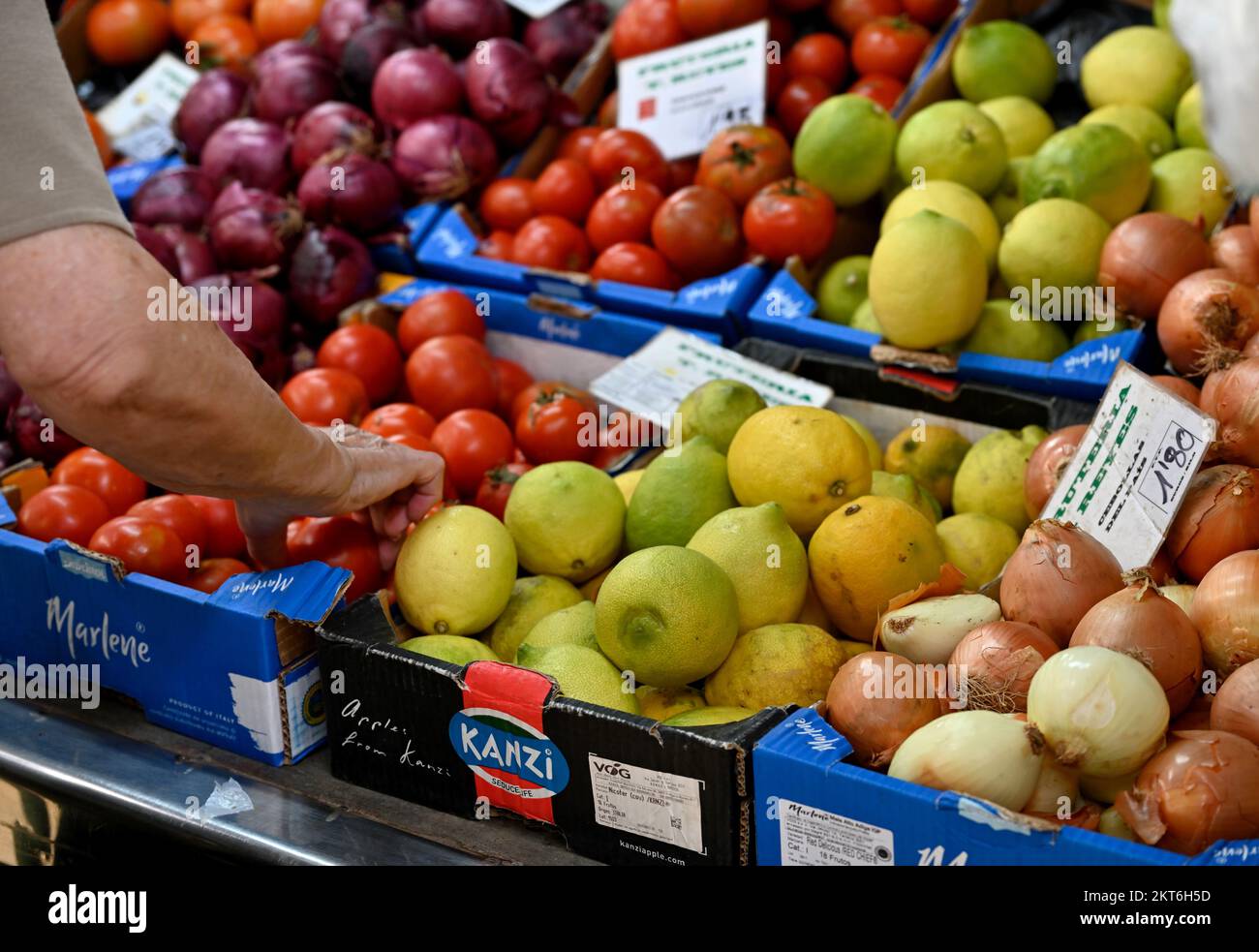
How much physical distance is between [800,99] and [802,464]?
1.85 meters

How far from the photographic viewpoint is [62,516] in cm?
239

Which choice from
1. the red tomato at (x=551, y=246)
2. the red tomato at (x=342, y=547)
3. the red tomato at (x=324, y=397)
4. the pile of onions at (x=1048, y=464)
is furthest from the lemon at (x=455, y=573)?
the red tomato at (x=551, y=246)

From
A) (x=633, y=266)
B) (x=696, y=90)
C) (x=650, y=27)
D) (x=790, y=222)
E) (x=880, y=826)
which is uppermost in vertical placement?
(x=650, y=27)

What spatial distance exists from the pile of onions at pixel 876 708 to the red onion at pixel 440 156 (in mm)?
2300

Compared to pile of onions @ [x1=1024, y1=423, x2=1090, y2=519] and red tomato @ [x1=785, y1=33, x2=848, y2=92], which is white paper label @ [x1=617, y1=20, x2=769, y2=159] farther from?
pile of onions @ [x1=1024, y1=423, x2=1090, y2=519]

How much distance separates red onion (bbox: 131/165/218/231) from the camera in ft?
11.3

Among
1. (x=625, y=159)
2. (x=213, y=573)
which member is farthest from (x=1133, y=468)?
(x=625, y=159)

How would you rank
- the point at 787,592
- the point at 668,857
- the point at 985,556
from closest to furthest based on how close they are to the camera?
the point at 668,857, the point at 787,592, the point at 985,556

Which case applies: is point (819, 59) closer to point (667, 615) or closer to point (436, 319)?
point (436, 319)

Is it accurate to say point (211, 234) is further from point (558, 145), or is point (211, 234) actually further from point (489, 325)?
point (558, 145)

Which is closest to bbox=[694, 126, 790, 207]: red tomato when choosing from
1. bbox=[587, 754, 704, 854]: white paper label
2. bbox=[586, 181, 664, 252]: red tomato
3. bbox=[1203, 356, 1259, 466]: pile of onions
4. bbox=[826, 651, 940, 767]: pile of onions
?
bbox=[586, 181, 664, 252]: red tomato

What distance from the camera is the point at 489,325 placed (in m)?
3.34
